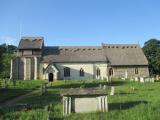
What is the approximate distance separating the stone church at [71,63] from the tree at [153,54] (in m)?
7.54

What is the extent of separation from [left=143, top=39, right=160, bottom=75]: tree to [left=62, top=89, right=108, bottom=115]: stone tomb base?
54.7m

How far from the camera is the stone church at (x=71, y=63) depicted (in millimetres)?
60344

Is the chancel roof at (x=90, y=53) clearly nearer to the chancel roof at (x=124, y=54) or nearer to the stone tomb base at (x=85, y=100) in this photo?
the chancel roof at (x=124, y=54)

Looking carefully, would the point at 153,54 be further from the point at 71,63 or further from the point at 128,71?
the point at 71,63

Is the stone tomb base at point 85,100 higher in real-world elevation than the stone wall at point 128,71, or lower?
lower

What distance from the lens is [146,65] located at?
6216 cm

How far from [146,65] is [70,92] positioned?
48.3 m

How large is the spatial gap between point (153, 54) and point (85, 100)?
204 feet

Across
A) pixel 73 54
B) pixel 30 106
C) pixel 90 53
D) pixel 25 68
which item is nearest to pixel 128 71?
pixel 90 53

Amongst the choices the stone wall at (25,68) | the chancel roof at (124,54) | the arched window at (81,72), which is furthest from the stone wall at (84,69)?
the chancel roof at (124,54)

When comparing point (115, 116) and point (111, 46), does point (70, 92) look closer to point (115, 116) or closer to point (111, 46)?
point (115, 116)

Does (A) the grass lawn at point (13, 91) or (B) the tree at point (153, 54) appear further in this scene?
(B) the tree at point (153, 54)

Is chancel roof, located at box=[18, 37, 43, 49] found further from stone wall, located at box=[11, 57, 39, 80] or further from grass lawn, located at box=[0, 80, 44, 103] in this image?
grass lawn, located at box=[0, 80, 44, 103]

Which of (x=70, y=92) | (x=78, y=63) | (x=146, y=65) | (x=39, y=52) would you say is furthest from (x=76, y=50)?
(x=70, y=92)
